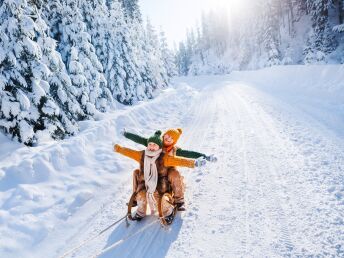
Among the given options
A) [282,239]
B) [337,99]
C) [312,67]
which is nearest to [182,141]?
[282,239]

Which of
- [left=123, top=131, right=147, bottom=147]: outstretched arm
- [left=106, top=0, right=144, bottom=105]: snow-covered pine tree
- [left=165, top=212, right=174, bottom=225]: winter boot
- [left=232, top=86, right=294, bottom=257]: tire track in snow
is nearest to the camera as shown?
[left=232, top=86, right=294, bottom=257]: tire track in snow

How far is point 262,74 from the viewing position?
1468 inches

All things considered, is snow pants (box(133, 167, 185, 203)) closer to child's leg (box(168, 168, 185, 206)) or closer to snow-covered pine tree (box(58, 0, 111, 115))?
child's leg (box(168, 168, 185, 206))

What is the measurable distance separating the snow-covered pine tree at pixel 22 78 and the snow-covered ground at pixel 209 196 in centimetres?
60

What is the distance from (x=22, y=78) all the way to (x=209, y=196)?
676 centimetres

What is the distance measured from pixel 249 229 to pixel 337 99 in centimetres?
1136

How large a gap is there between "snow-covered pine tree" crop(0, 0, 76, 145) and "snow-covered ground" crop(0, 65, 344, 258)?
60 centimetres

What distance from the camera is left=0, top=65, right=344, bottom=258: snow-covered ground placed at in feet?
15.0

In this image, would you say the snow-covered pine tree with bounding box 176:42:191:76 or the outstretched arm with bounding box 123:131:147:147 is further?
the snow-covered pine tree with bounding box 176:42:191:76

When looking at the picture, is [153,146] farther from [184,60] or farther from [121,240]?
[184,60]

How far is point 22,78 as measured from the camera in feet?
32.0

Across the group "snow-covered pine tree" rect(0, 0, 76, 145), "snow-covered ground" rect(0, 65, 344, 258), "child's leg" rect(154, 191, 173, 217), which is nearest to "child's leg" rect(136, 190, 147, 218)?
"snow-covered ground" rect(0, 65, 344, 258)

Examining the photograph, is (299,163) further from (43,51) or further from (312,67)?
(312,67)

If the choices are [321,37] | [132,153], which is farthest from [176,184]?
[321,37]
